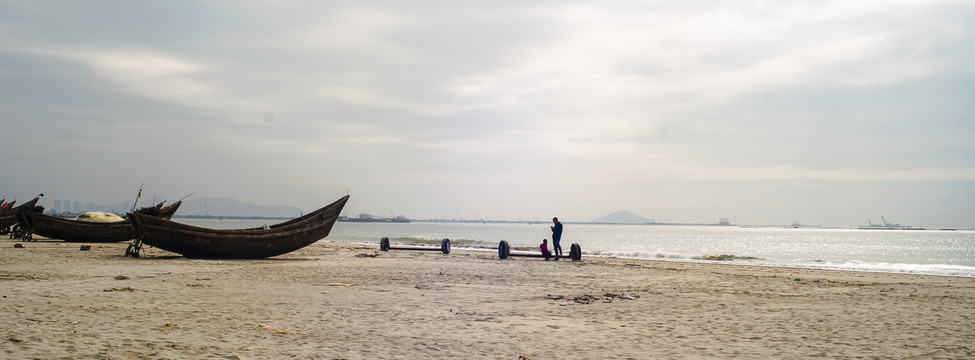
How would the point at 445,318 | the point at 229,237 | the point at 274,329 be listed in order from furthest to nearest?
the point at 229,237 → the point at 445,318 → the point at 274,329

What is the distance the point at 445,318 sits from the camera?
832 centimetres

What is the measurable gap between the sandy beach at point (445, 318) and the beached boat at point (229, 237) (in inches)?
174

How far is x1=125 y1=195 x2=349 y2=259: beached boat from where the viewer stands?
59.8ft

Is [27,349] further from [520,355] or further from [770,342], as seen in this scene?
[770,342]

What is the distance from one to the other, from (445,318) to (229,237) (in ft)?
43.6

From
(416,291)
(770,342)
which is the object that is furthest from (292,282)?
(770,342)

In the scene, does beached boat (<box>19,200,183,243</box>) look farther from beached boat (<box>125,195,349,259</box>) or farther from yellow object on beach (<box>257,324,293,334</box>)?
yellow object on beach (<box>257,324,293,334</box>)

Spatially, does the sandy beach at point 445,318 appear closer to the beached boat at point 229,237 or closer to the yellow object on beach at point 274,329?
the yellow object on beach at point 274,329

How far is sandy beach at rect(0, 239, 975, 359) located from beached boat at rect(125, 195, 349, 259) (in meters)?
4.43

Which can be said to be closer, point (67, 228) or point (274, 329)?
point (274, 329)

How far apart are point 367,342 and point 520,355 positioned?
5.73 ft

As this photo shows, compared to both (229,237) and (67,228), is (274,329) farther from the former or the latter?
(67,228)

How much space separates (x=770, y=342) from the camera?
276 inches

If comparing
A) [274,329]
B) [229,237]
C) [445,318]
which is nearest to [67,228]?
[229,237]
